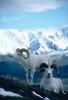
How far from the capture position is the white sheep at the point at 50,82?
259 cm

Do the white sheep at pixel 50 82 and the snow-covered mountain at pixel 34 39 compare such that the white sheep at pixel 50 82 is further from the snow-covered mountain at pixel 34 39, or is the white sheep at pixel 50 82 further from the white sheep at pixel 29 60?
the snow-covered mountain at pixel 34 39

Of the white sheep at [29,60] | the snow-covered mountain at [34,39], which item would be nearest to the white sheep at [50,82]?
the white sheep at [29,60]

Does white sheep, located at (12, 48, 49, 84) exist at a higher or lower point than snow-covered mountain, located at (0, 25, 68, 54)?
lower

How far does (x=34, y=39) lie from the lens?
259cm

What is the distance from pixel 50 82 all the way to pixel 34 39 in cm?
49

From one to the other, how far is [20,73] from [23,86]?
139 millimetres

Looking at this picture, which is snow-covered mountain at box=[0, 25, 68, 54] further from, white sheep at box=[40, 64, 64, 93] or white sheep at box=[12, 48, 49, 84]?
white sheep at box=[40, 64, 64, 93]

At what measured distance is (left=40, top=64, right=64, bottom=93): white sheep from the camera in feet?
8.48

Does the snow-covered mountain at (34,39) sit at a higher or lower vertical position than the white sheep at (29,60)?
higher

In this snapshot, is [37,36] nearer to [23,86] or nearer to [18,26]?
[18,26]

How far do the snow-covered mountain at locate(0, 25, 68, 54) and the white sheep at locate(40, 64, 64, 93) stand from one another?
9.2 inches

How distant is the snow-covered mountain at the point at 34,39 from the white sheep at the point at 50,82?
0.76 ft

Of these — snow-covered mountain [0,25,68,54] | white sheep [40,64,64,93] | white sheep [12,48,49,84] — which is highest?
snow-covered mountain [0,25,68,54]

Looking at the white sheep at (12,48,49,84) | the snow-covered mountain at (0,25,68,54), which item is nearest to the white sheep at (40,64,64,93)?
the white sheep at (12,48,49,84)
